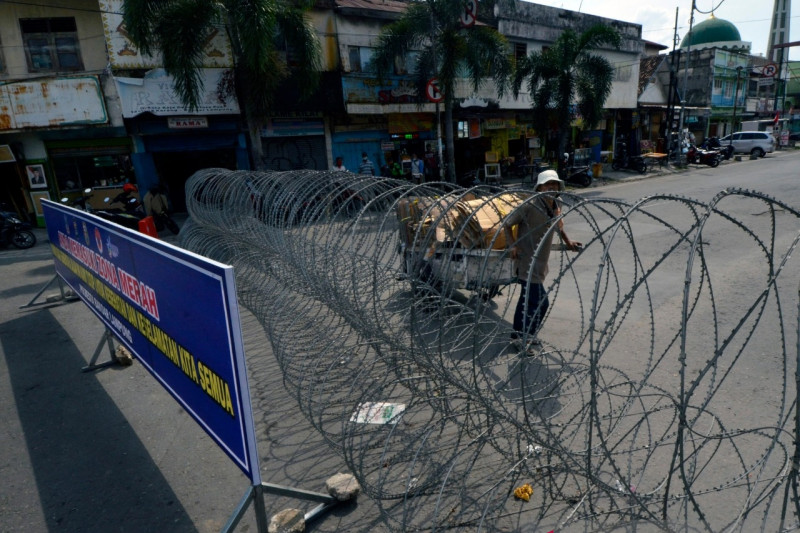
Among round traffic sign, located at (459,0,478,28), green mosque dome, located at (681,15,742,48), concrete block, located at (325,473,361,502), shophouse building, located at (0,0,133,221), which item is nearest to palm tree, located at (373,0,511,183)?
round traffic sign, located at (459,0,478,28)

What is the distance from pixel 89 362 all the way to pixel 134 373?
67 centimetres

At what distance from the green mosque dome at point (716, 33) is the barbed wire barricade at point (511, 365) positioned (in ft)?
164

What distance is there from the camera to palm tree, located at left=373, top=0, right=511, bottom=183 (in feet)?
53.9

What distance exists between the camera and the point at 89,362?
5727 millimetres

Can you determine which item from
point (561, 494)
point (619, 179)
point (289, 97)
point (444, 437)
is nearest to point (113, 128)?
point (289, 97)

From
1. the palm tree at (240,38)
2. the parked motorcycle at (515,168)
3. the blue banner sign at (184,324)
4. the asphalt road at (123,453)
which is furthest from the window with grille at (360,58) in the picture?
the blue banner sign at (184,324)

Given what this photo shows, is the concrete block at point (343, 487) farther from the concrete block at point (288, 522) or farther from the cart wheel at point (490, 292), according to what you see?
the cart wheel at point (490, 292)

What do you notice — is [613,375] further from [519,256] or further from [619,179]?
[619,179]

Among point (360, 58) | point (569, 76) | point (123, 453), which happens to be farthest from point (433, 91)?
point (123, 453)

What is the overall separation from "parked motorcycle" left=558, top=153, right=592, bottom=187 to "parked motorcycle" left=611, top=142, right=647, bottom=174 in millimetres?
5997

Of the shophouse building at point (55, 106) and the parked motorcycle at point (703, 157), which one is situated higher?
the shophouse building at point (55, 106)

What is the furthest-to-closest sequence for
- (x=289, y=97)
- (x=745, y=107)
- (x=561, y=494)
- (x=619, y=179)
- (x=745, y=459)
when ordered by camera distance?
(x=745, y=107), (x=619, y=179), (x=289, y=97), (x=745, y=459), (x=561, y=494)

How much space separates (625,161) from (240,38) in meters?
20.7

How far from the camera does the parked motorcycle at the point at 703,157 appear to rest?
27.7 metres
